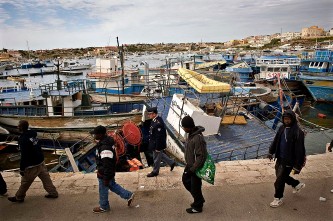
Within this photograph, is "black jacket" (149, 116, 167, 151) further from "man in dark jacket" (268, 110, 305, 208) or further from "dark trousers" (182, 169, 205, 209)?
"man in dark jacket" (268, 110, 305, 208)

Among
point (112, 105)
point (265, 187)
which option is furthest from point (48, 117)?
point (265, 187)

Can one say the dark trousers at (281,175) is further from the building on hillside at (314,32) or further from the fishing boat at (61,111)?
the building on hillside at (314,32)

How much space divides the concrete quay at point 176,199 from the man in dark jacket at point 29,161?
0.85ft

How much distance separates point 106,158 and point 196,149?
1350 millimetres

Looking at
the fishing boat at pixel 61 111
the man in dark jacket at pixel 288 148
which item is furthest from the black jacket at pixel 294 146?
the fishing boat at pixel 61 111

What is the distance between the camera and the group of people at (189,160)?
412 centimetres

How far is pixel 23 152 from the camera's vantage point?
4.52 meters

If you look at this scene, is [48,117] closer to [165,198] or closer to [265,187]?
[165,198]

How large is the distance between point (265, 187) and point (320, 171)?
67.2 inches

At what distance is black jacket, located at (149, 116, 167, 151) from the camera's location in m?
5.84

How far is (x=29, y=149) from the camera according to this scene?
4.54 meters

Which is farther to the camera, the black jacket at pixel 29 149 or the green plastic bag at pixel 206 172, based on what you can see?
the black jacket at pixel 29 149

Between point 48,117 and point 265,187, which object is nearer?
point 265,187

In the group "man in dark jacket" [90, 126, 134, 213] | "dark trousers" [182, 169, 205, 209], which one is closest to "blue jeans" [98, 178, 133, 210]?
"man in dark jacket" [90, 126, 134, 213]
